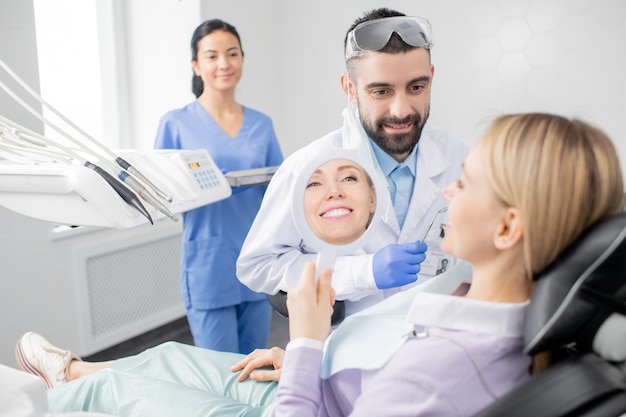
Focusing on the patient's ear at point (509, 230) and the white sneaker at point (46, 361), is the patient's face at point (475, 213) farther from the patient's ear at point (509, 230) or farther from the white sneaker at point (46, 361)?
the white sneaker at point (46, 361)

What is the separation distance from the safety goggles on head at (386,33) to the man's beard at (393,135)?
17cm

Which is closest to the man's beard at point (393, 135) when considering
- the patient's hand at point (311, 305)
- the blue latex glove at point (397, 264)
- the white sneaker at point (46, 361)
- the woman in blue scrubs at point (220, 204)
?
the blue latex glove at point (397, 264)

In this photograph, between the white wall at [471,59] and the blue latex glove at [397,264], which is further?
the white wall at [471,59]

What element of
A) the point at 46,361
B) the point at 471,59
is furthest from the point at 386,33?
the point at 471,59

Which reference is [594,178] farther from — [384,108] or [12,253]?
[12,253]

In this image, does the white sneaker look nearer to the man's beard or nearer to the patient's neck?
the man's beard

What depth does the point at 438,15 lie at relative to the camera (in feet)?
9.67

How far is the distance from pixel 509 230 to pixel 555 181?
0.10 m

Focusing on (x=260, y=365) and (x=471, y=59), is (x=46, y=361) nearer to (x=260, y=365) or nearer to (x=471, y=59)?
(x=260, y=365)

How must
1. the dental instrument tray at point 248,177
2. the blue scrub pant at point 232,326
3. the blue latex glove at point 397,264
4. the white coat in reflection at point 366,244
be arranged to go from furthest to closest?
the blue scrub pant at point 232,326 < the dental instrument tray at point 248,177 < the white coat in reflection at point 366,244 < the blue latex glove at point 397,264

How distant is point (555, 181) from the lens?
29.0 inches

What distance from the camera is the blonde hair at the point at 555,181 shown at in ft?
2.43

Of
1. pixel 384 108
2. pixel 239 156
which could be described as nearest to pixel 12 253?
pixel 239 156

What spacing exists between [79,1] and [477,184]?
9.28 feet
